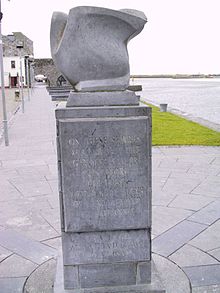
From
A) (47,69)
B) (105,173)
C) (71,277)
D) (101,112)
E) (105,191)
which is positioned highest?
(47,69)

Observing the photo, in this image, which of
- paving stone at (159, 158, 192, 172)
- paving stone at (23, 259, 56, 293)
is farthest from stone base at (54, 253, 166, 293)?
paving stone at (159, 158, 192, 172)

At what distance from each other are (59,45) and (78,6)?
1.36 ft

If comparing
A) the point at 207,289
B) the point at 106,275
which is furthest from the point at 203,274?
the point at 106,275

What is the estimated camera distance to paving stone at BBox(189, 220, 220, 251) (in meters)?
5.04

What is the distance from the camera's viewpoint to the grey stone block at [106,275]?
13.1 feet

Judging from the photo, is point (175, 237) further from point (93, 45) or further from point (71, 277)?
point (93, 45)

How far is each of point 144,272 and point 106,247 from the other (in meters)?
0.48

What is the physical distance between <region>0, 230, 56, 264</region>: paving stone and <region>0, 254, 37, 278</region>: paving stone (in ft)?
0.29

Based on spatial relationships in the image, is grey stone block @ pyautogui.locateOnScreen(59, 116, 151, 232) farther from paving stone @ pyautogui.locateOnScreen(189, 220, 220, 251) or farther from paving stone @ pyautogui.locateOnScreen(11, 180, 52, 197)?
paving stone @ pyautogui.locateOnScreen(11, 180, 52, 197)

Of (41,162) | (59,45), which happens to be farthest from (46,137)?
(59,45)

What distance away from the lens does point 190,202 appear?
6625mm

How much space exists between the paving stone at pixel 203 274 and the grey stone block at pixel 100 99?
2077mm

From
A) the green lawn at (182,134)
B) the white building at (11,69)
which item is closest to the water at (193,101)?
the green lawn at (182,134)

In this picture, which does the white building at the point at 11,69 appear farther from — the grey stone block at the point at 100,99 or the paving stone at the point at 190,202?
the grey stone block at the point at 100,99
